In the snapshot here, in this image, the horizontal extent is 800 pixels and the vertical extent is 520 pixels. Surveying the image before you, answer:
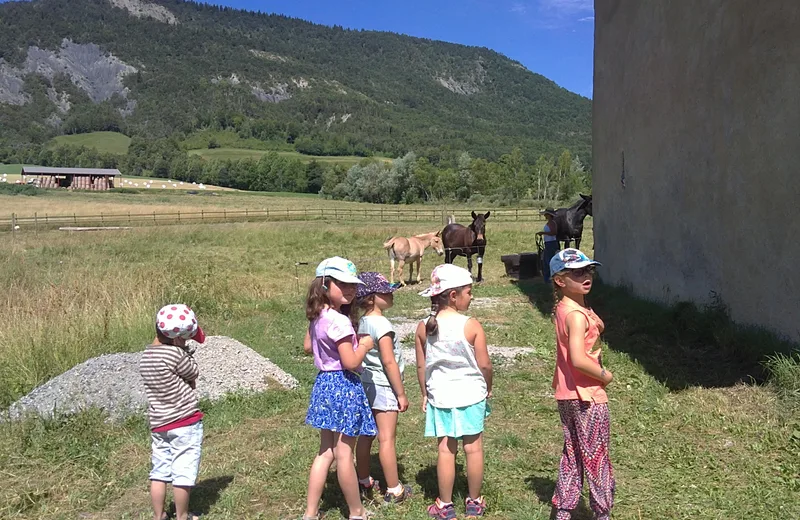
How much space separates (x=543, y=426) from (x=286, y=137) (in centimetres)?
18062

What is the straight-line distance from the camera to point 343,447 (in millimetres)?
3641

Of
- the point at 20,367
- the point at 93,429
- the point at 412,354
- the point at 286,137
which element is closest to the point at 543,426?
the point at 412,354

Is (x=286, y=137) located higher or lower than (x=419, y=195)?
higher

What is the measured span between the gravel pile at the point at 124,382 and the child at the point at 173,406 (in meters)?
2.32

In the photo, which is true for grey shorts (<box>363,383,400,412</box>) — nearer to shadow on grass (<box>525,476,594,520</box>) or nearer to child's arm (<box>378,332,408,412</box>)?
child's arm (<box>378,332,408,412</box>)

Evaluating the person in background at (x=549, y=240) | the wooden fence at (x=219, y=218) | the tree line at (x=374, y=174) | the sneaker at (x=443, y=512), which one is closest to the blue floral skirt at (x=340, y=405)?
the sneaker at (x=443, y=512)

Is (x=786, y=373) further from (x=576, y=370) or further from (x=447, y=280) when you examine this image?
(x=447, y=280)

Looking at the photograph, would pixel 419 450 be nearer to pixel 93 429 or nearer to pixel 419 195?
pixel 93 429

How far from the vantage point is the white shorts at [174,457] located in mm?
3758

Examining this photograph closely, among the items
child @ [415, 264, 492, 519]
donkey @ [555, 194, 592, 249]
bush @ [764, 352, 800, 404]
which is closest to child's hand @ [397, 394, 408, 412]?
child @ [415, 264, 492, 519]

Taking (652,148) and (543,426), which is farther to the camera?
(652,148)

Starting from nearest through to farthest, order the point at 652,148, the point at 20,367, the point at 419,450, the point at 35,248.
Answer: the point at 419,450 < the point at 20,367 < the point at 652,148 < the point at 35,248

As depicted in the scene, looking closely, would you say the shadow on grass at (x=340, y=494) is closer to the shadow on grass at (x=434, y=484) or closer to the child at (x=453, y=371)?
the shadow on grass at (x=434, y=484)

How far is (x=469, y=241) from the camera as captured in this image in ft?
51.4
